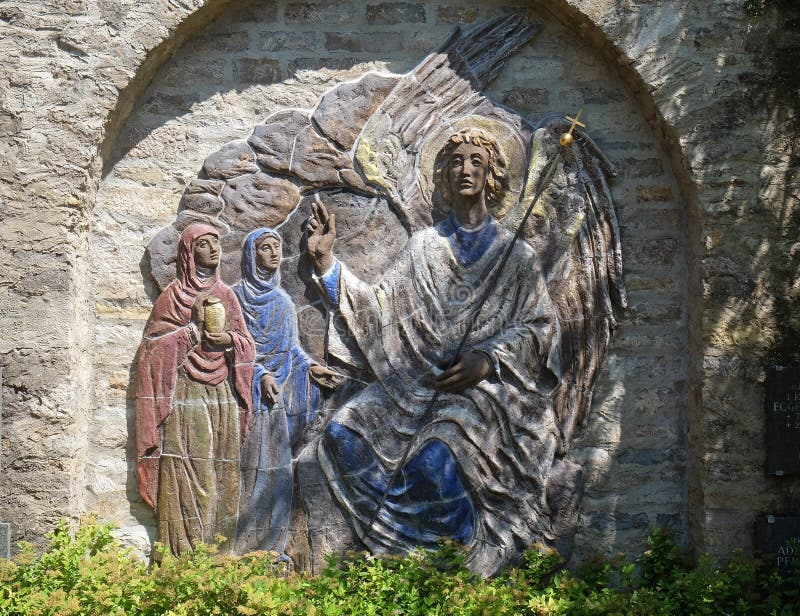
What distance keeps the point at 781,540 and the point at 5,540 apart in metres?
3.81

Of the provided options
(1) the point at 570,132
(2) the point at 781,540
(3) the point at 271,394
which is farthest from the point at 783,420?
(3) the point at 271,394

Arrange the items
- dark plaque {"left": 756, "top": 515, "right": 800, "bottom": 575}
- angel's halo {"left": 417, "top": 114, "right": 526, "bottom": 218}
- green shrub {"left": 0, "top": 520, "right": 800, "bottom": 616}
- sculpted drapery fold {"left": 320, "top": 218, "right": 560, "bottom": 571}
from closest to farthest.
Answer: green shrub {"left": 0, "top": 520, "right": 800, "bottom": 616} → dark plaque {"left": 756, "top": 515, "right": 800, "bottom": 575} → sculpted drapery fold {"left": 320, "top": 218, "right": 560, "bottom": 571} → angel's halo {"left": 417, "top": 114, "right": 526, "bottom": 218}

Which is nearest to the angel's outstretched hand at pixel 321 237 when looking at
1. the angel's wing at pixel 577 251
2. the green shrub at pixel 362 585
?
the angel's wing at pixel 577 251

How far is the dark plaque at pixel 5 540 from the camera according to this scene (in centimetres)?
483

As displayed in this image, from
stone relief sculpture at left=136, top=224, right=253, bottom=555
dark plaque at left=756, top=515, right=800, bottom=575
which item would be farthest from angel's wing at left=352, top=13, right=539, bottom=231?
dark plaque at left=756, top=515, right=800, bottom=575

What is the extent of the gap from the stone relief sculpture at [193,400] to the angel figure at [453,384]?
50cm

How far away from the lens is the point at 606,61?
528cm

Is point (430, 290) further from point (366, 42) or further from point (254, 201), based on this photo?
point (366, 42)

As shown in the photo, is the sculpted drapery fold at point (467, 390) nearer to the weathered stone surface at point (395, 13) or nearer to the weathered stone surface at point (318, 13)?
the weathered stone surface at point (395, 13)

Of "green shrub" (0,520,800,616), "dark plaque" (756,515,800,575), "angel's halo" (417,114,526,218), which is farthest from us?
"angel's halo" (417,114,526,218)

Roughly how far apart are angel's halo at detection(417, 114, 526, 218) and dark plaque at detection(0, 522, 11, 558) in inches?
104

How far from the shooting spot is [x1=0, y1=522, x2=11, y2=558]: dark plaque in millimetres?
4828

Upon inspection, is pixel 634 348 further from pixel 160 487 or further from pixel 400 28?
pixel 160 487

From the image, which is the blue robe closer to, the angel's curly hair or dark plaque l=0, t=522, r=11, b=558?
the angel's curly hair
